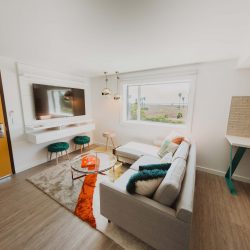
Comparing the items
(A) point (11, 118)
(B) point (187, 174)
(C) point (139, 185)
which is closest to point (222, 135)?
(B) point (187, 174)

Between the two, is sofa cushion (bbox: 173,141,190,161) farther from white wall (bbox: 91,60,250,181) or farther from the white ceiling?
the white ceiling

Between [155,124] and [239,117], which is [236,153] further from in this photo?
[155,124]

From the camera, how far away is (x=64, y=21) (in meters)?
1.39

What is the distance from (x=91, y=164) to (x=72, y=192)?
20.6 inches

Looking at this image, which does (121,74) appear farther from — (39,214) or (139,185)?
(39,214)

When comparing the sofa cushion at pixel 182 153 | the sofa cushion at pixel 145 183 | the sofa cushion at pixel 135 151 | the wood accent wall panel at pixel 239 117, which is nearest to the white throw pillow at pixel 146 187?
the sofa cushion at pixel 145 183

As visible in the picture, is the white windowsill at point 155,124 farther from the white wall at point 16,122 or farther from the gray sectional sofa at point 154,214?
the white wall at point 16,122

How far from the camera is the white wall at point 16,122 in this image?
2525 mm

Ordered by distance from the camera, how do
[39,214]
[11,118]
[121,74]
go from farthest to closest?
1. [121,74]
2. [11,118]
3. [39,214]

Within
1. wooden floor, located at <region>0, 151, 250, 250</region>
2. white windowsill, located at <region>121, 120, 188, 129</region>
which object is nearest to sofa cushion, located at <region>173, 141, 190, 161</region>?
wooden floor, located at <region>0, 151, 250, 250</region>

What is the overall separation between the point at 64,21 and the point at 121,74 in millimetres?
2381

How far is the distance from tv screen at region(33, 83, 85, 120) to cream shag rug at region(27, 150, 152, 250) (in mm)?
1276

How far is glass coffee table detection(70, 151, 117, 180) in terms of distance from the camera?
223cm

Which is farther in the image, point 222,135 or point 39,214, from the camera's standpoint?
point 222,135
